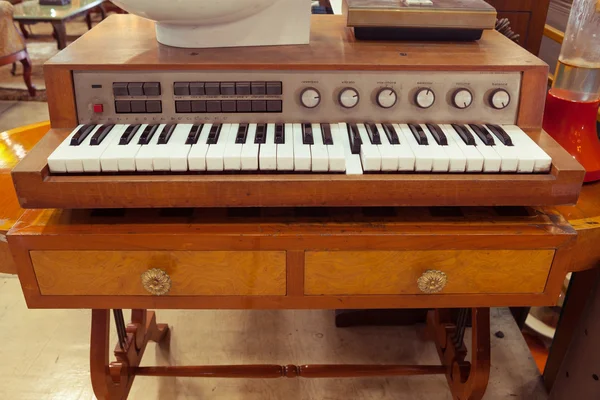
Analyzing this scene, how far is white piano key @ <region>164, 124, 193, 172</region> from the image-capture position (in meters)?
0.77

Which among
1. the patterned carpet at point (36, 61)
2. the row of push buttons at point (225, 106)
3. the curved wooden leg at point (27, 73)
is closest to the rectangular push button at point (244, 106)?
the row of push buttons at point (225, 106)

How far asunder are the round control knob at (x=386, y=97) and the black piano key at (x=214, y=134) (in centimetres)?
26

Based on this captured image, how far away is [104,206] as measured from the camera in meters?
0.78

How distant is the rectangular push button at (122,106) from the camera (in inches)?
34.4

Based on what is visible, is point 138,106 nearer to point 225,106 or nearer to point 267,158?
point 225,106

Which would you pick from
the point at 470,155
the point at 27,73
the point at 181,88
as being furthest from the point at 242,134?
the point at 27,73

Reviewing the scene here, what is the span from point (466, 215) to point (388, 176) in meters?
0.17

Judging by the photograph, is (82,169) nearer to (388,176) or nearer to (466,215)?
(388,176)

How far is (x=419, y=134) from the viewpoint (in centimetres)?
84

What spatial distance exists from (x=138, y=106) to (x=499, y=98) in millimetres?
585

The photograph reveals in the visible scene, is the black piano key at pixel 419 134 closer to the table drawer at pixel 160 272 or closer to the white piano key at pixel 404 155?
the white piano key at pixel 404 155

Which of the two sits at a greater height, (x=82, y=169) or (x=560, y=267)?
(x=82, y=169)

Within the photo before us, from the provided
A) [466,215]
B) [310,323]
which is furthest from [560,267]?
[310,323]

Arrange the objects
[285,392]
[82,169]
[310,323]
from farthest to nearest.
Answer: [310,323], [285,392], [82,169]
